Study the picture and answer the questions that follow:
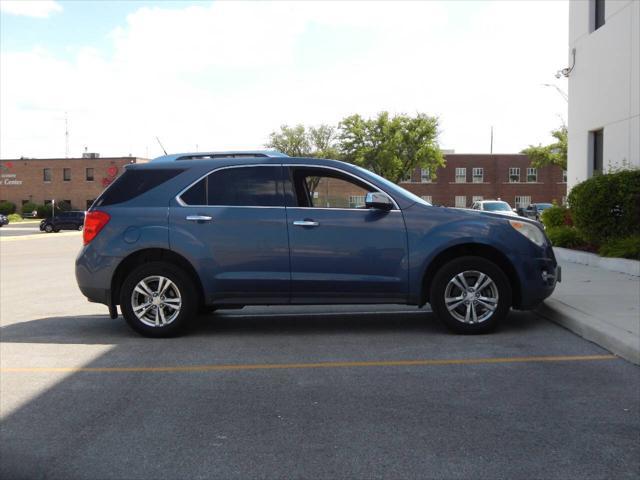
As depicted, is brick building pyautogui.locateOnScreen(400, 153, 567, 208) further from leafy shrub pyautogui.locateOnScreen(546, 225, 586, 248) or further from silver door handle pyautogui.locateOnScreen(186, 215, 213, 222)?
silver door handle pyautogui.locateOnScreen(186, 215, 213, 222)

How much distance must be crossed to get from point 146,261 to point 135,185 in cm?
88

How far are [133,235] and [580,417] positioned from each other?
4940 millimetres

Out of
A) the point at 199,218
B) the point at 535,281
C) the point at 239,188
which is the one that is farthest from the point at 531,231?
the point at 199,218

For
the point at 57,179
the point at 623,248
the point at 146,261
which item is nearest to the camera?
the point at 146,261

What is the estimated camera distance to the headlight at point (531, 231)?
773 cm

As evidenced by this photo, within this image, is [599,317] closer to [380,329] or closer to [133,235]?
[380,329]

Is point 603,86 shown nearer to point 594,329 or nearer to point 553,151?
point 594,329

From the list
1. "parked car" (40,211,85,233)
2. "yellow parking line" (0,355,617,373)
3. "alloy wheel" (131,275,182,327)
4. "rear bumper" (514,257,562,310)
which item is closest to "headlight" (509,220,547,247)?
"rear bumper" (514,257,562,310)

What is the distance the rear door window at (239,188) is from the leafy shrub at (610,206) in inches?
323

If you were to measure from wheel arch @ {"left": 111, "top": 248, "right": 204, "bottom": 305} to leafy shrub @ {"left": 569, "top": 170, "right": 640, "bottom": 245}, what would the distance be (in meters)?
8.99

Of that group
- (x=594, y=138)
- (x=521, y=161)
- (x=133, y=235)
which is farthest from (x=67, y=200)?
(x=133, y=235)

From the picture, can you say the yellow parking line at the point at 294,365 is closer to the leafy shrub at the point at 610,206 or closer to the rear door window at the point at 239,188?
the rear door window at the point at 239,188

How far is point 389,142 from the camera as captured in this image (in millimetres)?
63938

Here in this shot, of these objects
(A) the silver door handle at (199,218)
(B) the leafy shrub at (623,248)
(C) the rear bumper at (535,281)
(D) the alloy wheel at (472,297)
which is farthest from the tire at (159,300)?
(B) the leafy shrub at (623,248)
